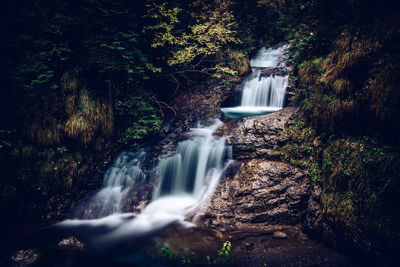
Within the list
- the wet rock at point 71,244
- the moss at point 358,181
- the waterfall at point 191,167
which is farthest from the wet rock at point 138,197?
the moss at point 358,181

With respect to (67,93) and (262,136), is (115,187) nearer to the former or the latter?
(67,93)

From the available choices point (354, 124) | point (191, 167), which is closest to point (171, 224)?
point (191, 167)

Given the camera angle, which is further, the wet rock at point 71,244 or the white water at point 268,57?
the white water at point 268,57

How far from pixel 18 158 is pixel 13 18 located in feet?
14.1

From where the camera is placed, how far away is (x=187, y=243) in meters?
4.86

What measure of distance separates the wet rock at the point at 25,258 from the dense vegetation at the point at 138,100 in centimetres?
181

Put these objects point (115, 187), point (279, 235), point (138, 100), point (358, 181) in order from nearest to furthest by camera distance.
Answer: point (358, 181) < point (279, 235) < point (115, 187) < point (138, 100)

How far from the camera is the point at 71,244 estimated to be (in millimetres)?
4777

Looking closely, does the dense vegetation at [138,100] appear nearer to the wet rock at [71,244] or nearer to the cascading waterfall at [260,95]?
the wet rock at [71,244]

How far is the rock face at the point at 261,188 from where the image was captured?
5.18 m

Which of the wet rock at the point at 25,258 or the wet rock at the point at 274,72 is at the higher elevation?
the wet rock at the point at 274,72

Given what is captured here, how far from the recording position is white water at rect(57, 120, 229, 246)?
577cm

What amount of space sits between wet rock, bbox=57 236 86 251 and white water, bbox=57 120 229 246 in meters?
0.42

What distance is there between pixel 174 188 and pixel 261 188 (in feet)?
10.6
